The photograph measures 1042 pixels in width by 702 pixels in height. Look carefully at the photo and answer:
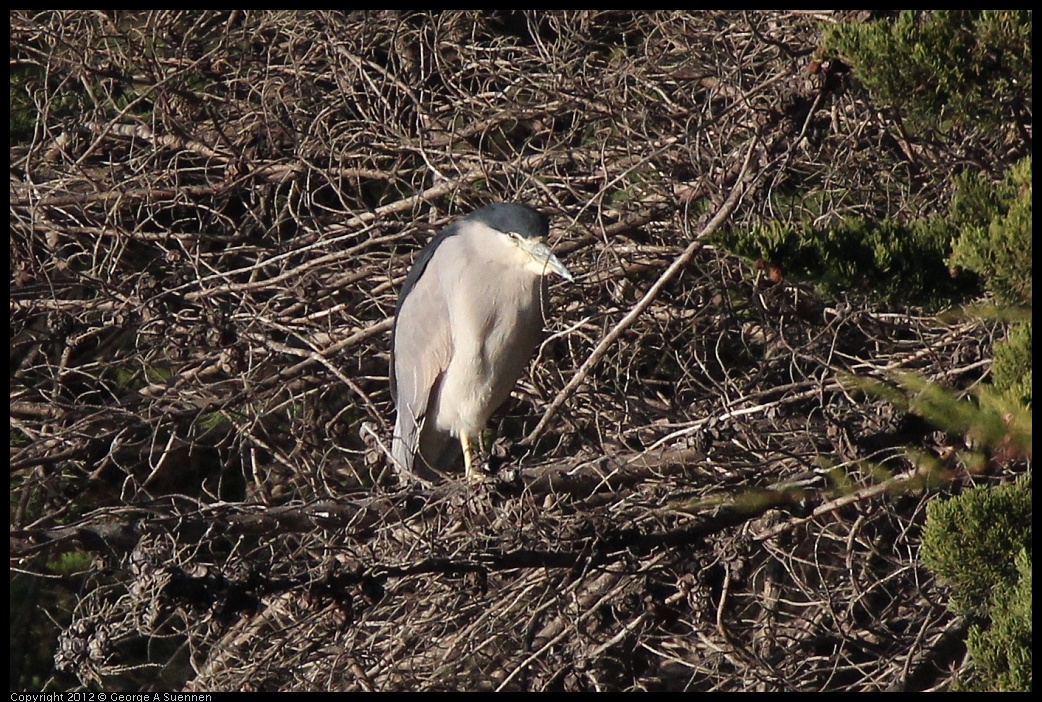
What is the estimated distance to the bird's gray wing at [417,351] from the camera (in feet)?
11.4

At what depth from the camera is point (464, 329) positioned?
3568 mm

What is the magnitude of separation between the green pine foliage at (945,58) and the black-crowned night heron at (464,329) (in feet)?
5.26

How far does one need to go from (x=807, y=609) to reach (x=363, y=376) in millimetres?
1628

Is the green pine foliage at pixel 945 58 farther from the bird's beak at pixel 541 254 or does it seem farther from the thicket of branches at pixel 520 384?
the bird's beak at pixel 541 254

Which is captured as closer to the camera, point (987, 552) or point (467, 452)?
point (987, 552)

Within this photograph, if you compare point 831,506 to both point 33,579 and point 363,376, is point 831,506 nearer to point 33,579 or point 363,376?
point 363,376

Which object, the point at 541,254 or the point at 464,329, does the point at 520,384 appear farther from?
the point at 541,254

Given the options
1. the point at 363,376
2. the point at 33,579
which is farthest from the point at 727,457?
the point at 33,579

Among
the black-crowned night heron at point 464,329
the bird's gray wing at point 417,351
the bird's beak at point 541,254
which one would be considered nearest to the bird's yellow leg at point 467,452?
the black-crowned night heron at point 464,329

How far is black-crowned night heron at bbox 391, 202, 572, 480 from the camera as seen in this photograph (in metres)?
3.43

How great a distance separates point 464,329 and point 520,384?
0.35 meters

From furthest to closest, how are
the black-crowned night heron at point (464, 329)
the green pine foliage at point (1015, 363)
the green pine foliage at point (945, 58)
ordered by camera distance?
1. the black-crowned night heron at point (464, 329)
2. the green pine foliage at point (945, 58)
3. the green pine foliage at point (1015, 363)

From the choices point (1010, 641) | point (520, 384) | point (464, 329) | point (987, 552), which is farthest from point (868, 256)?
point (520, 384)

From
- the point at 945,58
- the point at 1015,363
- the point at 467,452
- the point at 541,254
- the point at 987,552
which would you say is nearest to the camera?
the point at 1015,363
